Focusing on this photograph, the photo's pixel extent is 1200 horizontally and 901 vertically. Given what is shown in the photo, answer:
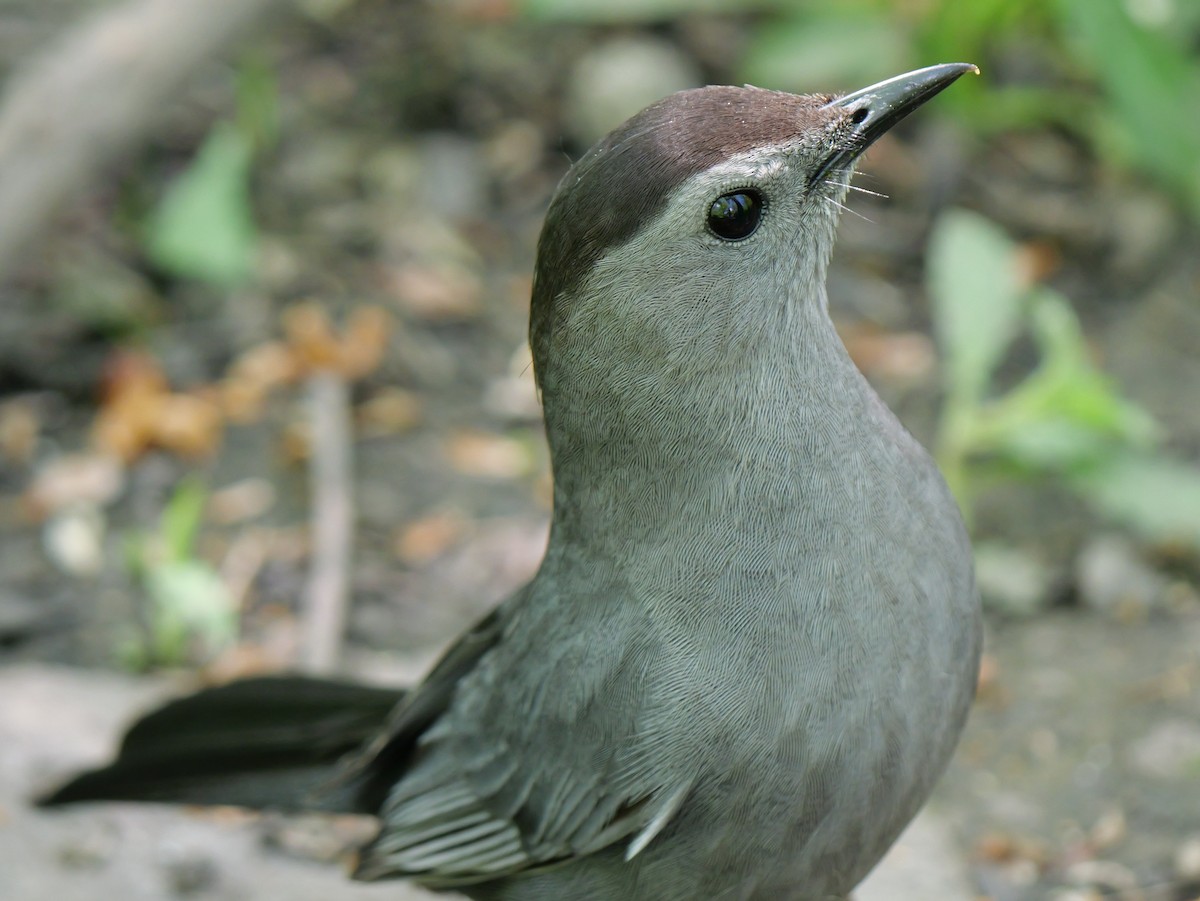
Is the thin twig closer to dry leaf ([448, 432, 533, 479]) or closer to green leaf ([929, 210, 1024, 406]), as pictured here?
dry leaf ([448, 432, 533, 479])

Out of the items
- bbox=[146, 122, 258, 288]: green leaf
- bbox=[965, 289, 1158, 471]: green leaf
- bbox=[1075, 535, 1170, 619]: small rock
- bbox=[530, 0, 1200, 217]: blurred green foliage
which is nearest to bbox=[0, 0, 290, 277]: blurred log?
bbox=[146, 122, 258, 288]: green leaf

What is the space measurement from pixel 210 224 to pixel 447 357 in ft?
3.45

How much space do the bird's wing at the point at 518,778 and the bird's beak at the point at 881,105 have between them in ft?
3.14

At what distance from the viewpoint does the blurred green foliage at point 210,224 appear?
573cm

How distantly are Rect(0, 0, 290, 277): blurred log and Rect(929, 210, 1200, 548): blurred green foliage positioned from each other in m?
2.74

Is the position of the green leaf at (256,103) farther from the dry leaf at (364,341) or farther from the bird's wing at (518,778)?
the bird's wing at (518,778)

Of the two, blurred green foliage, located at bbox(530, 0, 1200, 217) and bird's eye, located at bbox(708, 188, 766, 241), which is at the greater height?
blurred green foliage, located at bbox(530, 0, 1200, 217)

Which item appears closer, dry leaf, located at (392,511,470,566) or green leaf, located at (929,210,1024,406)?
green leaf, located at (929,210,1024,406)

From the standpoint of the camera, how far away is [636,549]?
276 centimetres

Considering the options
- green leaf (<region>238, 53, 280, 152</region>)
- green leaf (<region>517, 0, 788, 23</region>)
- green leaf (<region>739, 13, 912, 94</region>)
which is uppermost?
green leaf (<region>238, 53, 280, 152</region>)

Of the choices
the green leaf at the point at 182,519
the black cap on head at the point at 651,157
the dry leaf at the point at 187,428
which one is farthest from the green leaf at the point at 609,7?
the black cap on head at the point at 651,157

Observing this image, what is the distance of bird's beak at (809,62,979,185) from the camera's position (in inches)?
104

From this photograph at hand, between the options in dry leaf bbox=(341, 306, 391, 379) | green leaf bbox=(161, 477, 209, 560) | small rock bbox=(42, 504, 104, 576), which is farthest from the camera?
dry leaf bbox=(341, 306, 391, 379)

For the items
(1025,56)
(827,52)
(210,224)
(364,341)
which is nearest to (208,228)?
(210,224)
